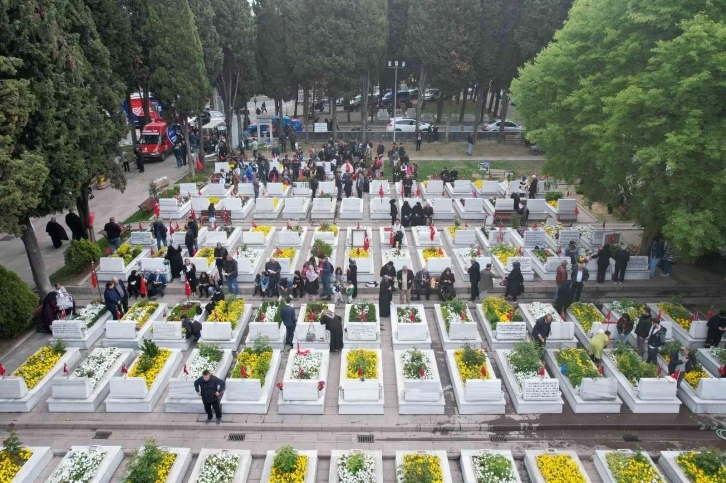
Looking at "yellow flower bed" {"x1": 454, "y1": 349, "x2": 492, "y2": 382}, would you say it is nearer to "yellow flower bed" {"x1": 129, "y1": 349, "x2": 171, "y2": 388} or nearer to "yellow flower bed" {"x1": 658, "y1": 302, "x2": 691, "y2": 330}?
"yellow flower bed" {"x1": 658, "y1": 302, "x2": 691, "y2": 330}

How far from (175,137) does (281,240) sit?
791 inches

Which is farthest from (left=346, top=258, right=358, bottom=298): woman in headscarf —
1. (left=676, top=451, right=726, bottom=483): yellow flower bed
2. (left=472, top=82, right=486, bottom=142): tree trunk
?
(left=472, top=82, right=486, bottom=142): tree trunk

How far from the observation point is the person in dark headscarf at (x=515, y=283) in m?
16.8

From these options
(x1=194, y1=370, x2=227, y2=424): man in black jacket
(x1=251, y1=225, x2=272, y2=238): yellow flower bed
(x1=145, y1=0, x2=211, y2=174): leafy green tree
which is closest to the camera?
(x1=194, y1=370, x2=227, y2=424): man in black jacket

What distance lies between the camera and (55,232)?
21.3m

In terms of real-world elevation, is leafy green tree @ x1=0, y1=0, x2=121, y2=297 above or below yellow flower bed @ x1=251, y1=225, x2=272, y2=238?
above

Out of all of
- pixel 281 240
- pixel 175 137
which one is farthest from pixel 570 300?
pixel 175 137

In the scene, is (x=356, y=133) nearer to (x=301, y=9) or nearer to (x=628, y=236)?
(x=301, y=9)

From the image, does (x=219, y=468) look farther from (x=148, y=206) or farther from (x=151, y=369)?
(x=148, y=206)

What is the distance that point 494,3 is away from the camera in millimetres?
35125

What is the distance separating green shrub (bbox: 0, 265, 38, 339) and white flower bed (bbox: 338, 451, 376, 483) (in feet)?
32.8

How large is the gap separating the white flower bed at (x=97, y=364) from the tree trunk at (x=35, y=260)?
13.7 feet

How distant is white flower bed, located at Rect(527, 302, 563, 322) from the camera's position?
15.5m

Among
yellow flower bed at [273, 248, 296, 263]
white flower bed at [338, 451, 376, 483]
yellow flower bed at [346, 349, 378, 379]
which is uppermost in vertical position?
yellow flower bed at [273, 248, 296, 263]
